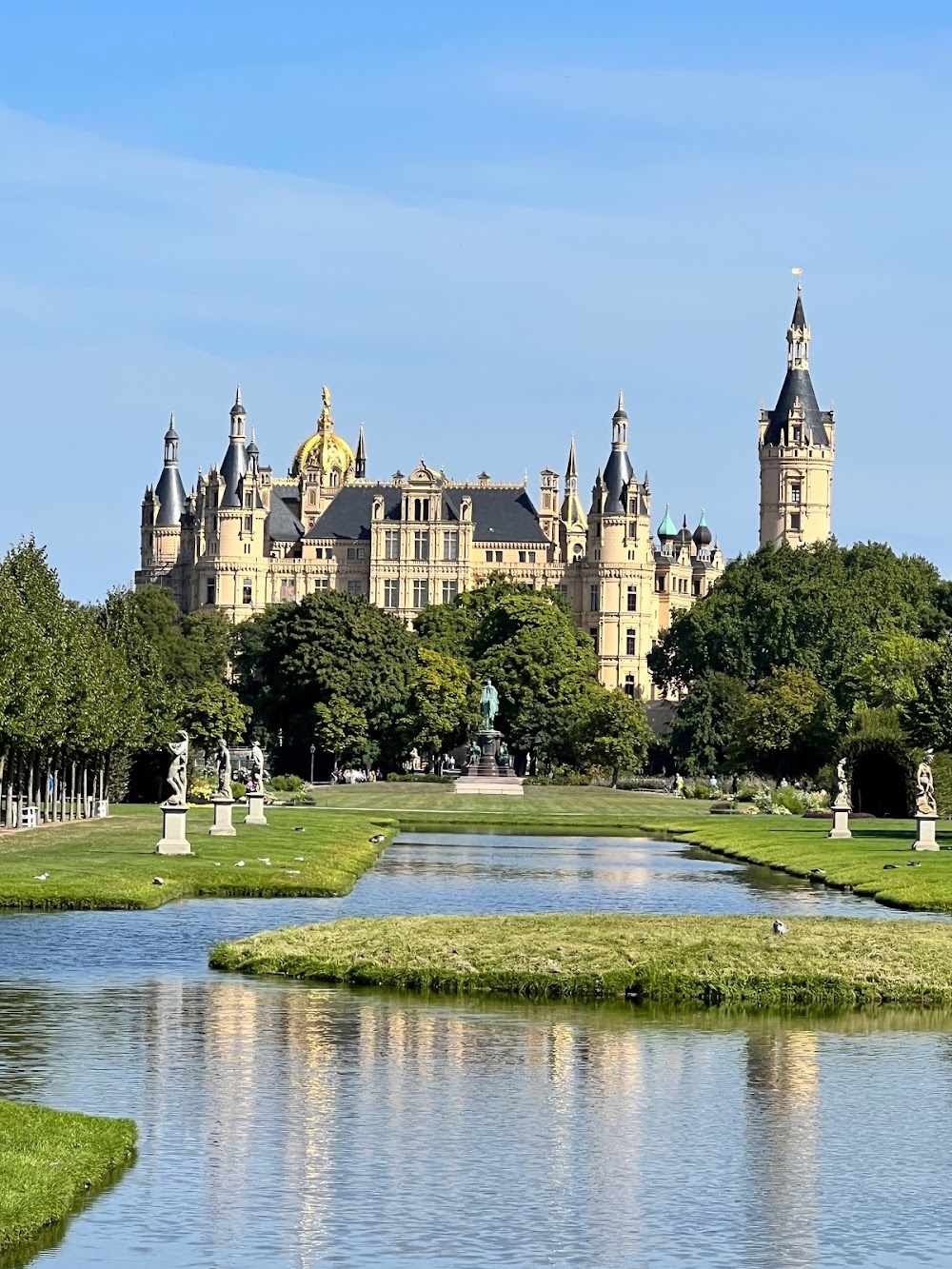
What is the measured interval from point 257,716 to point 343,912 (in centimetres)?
10413

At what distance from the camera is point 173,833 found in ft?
168

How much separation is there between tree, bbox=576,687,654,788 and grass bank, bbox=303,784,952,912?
30.3 feet

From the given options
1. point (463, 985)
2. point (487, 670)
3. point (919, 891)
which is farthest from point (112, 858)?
point (487, 670)

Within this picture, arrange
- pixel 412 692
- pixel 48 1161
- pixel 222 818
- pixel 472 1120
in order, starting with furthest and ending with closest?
pixel 412 692
pixel 222 818
pixel 472 1120
pixel 48 1161

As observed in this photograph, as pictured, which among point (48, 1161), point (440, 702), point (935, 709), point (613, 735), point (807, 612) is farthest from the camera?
point (807, 612)

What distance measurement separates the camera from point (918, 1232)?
18.1 m

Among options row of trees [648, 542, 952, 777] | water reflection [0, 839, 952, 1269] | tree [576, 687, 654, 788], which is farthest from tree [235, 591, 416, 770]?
water reflection [0, 839, 952, 1269]

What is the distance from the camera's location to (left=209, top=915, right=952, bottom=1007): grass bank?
30375 millimetres

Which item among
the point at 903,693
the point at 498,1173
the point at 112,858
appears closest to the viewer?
the point at 498,1173

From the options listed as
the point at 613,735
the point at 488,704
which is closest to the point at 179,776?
the point at 488,704

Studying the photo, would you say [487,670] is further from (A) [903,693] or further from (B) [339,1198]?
(B) [339,1198]

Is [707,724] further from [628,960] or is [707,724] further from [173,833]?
[628,960]

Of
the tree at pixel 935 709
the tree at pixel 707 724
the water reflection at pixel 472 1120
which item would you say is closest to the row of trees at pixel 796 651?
the tree at pixel 707 724

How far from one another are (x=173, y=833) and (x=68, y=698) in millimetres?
17785
